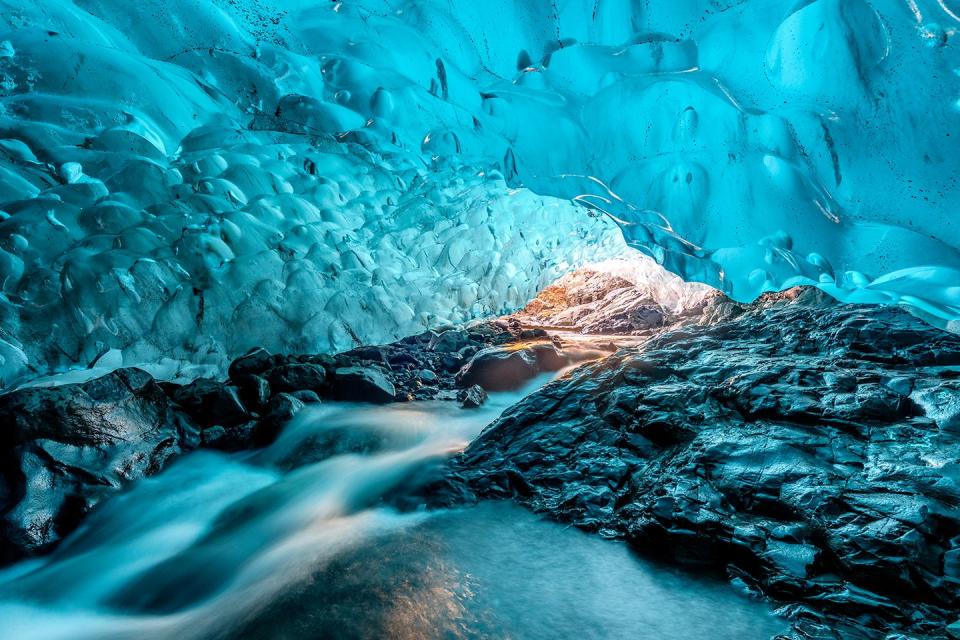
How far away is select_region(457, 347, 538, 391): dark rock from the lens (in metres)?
5.31

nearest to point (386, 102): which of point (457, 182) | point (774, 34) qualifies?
point (457, 182)

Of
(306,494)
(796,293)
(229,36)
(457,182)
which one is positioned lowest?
(306,494)

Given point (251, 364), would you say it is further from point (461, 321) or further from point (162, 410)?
point (461, 321)

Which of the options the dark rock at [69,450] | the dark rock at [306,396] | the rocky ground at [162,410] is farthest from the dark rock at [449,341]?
the dark rock at [69,450]

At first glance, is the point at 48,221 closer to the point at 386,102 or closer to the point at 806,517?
the point at 386,102

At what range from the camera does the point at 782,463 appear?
7.63 ft

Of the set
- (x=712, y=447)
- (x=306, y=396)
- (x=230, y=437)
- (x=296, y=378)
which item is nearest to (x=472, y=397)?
(x=306, y=396)

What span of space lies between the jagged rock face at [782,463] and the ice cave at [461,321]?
2 cm

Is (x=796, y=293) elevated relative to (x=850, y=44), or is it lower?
lower

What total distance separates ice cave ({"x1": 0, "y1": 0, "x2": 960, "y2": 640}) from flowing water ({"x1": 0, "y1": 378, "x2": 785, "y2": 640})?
17 millimetres

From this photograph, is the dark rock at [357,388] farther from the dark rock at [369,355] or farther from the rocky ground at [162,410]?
the dark rock at [369,355]

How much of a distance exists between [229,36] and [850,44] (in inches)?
188

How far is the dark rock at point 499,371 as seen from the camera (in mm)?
5309

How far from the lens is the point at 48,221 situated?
3359 millimetres
